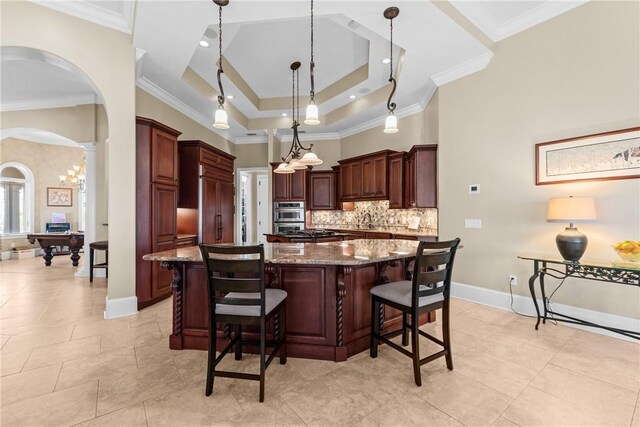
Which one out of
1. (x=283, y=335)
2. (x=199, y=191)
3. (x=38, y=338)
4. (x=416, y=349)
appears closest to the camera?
(x=416, y=349)

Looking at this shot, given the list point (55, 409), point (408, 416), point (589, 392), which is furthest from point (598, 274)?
point (55, 409)

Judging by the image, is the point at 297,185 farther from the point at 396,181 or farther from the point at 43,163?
the point at 43,163

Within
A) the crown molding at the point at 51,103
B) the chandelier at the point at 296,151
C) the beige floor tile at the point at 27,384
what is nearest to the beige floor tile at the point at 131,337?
the beige floor tile at the point at 27,384

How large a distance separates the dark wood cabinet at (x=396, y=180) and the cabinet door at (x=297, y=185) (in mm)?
2258

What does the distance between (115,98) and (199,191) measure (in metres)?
1.84

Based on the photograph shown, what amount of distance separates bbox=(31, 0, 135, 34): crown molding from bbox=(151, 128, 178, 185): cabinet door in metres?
1.22

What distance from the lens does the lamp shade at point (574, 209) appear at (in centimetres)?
278

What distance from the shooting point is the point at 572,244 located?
9.19ft

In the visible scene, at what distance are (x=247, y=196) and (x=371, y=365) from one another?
24.3 feet

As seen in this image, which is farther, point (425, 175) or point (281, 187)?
point (281, 187)

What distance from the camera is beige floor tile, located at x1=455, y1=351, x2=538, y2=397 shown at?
6.61ft

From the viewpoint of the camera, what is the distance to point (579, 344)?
2672mm

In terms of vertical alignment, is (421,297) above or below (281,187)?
Answer: below

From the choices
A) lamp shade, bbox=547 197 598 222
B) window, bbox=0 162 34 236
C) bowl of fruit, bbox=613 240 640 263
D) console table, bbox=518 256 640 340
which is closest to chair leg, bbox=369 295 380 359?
console table, bbox=518 256 640 340
